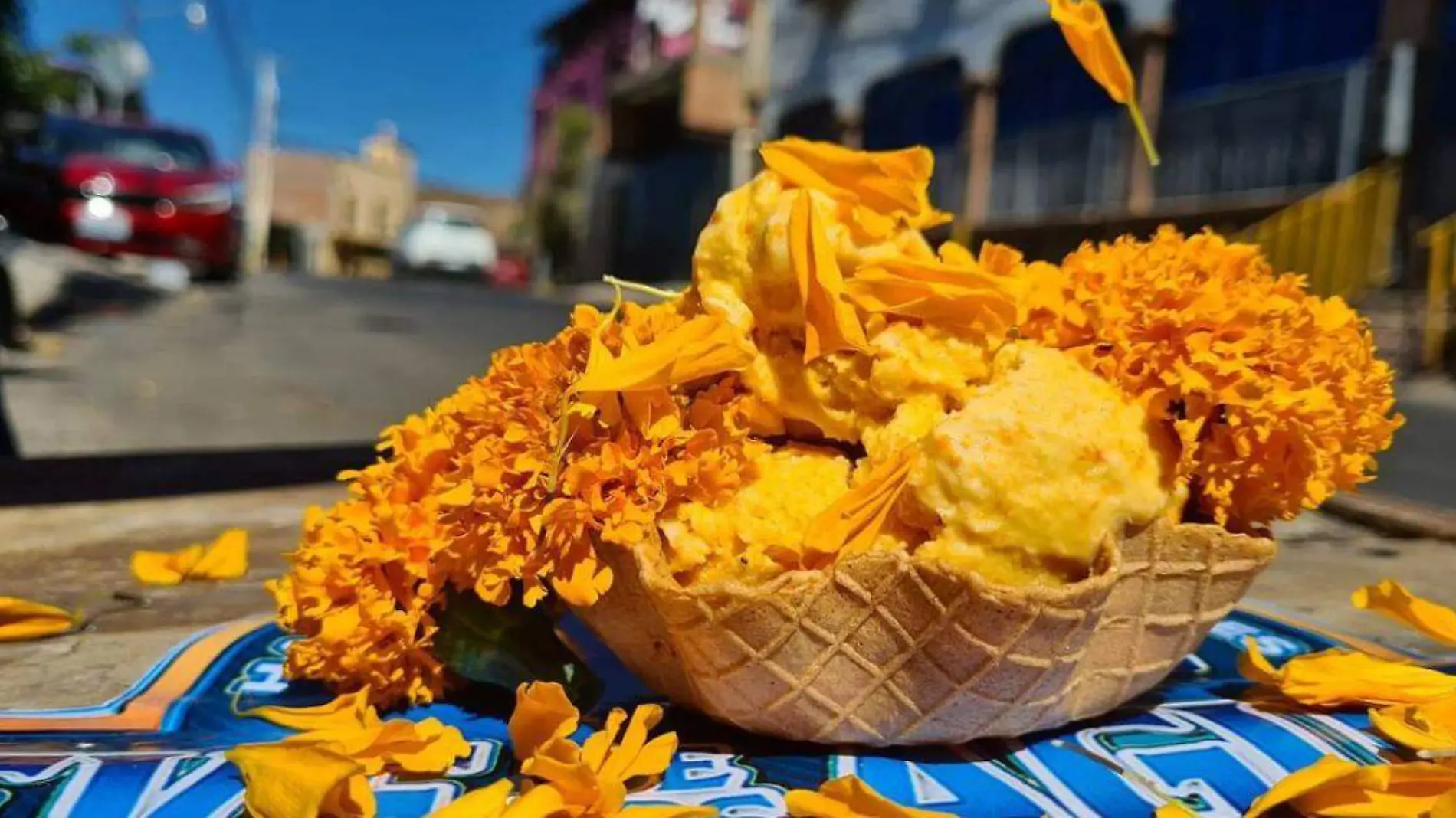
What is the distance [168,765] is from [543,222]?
32224 mm

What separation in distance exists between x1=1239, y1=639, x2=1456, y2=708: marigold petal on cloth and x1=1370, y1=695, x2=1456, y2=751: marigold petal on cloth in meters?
0.05

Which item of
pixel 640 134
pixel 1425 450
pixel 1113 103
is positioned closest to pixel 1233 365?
pixel 1425 450

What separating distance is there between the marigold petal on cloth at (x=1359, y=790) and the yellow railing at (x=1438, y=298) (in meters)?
9.18

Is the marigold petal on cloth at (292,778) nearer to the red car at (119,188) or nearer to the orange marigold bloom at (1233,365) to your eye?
the orange marigold bloom at (1233,365)

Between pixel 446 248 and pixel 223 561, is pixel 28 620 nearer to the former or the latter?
pixel 223 561

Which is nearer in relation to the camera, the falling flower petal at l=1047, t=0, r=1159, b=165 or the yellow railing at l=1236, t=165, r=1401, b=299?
the falling flower petal at l=1047, t=0, r=1159, b=165

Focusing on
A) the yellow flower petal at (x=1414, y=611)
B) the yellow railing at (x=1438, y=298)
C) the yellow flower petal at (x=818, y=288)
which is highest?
the yellow railing at (x=1438, y=298)

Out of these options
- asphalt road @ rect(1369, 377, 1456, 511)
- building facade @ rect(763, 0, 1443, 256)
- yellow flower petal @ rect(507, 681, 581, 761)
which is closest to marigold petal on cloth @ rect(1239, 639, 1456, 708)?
yellow flower petal @ rect(507, 681, 581, 761)

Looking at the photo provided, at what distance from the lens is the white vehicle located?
28.1 metres

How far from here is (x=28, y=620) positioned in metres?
1.83

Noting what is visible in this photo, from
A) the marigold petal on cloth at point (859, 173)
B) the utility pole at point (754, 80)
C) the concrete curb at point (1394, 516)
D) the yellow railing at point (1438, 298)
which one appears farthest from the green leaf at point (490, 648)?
the utility pole at point (754, 80)

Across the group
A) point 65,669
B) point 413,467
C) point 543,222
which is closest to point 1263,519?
point 413,467

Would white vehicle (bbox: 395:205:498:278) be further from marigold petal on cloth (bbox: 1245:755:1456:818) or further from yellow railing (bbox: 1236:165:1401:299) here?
marigold petal on cloth (bbox: 1245:755:1456:818)

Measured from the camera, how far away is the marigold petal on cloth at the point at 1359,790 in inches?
46.0
